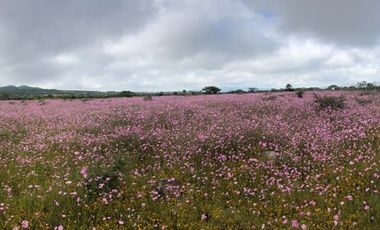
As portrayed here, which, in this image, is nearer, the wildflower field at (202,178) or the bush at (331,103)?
the wildflower field at (202,178)

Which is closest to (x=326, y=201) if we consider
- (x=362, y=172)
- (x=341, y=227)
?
(x=341, y=227)

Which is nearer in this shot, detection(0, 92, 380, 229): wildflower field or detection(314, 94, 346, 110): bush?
detection(0, 92, 380, 229): wildflower field

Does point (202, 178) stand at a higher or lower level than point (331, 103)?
lower

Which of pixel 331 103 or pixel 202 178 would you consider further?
pixel 331 103

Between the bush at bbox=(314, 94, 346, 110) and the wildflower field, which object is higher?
the bush at bbox=(314, 94, 346, 110)

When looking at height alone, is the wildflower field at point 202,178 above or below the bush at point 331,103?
below

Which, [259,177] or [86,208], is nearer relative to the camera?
[86,208]

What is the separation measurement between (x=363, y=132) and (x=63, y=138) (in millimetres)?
9109

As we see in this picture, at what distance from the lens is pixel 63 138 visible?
42.7 ft

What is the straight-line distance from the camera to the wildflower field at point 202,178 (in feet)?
21.9

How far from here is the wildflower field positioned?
6.68 metres

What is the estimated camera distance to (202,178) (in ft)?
29.1

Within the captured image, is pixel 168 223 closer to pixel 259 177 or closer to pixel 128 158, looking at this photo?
pixel 259 177

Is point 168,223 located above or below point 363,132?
below
